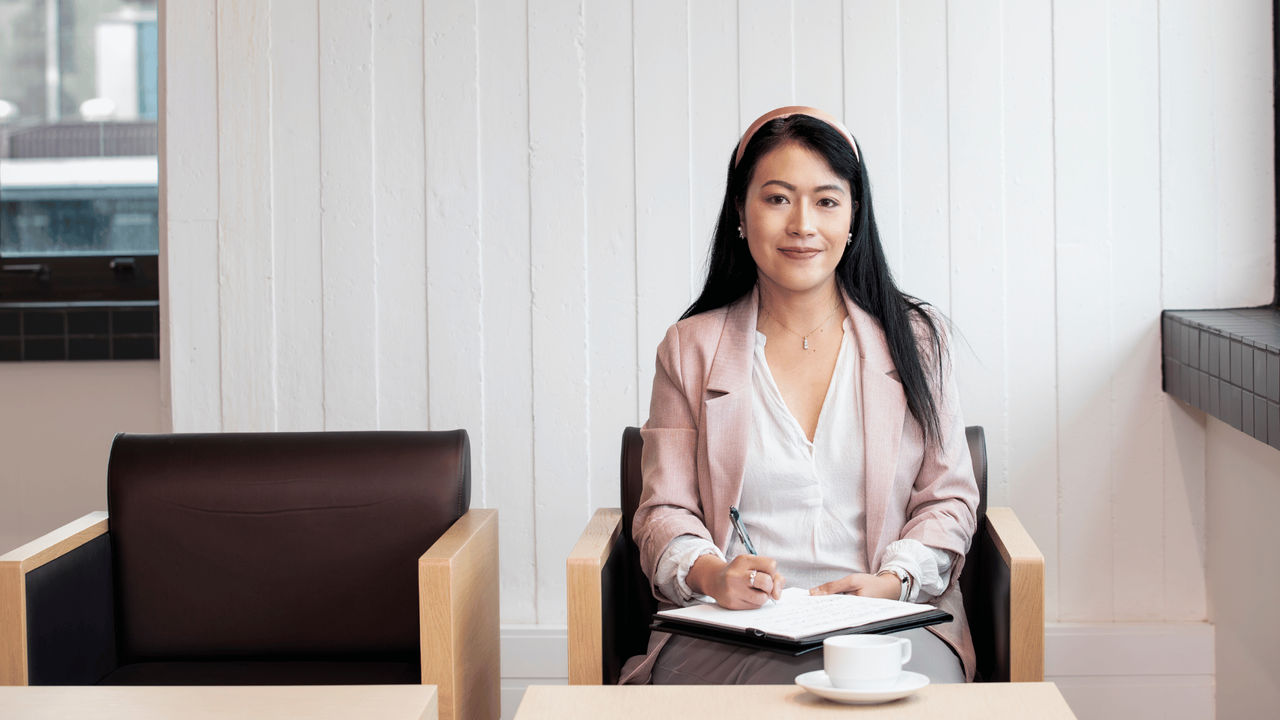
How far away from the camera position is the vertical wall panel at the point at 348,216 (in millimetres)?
2830

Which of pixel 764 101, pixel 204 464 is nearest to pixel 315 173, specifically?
pixel 204 464

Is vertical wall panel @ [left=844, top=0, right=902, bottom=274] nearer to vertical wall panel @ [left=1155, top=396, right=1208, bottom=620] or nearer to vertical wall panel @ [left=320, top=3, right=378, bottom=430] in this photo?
vertical wall panel @ [left=1155, top=396, right=1208, bottom=620]

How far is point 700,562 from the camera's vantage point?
185 centimetres

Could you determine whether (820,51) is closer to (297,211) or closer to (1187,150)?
(1187,150)

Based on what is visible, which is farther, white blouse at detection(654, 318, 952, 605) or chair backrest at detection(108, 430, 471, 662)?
chair backrest at detection(108, 430, 471, 662)

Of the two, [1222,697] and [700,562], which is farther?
[1222,697]

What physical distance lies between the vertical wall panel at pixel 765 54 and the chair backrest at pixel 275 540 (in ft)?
3.59

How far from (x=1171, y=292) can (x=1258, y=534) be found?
1.89 ft

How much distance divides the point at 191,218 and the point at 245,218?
0.43 feet

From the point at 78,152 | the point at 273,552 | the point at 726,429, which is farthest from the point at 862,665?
the point at 78,152

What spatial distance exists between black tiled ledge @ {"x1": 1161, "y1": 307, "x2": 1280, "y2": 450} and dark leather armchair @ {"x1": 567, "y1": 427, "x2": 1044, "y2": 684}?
1.63 ft

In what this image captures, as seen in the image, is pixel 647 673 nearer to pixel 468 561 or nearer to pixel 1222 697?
pixel 468 561

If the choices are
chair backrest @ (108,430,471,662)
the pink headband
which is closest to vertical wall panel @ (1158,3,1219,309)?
the pink headband

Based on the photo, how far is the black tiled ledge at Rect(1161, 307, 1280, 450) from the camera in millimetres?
2117
